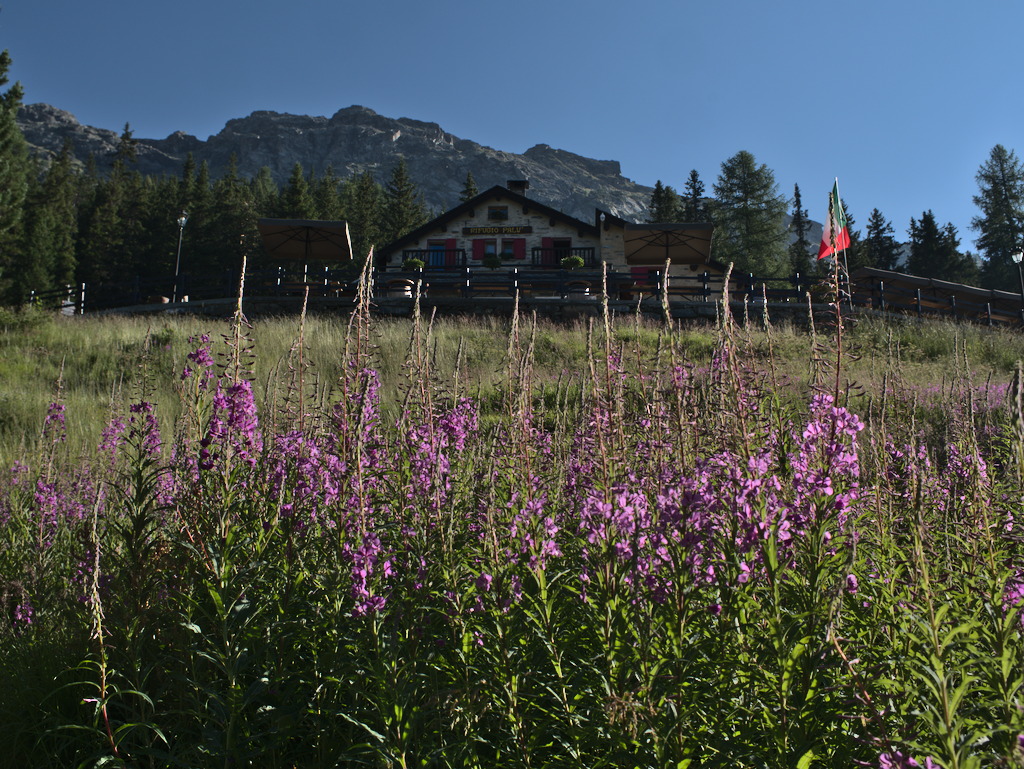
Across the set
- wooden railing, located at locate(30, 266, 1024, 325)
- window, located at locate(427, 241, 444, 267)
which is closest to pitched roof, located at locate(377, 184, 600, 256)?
window, located at locate(427, 241, 444, 267)

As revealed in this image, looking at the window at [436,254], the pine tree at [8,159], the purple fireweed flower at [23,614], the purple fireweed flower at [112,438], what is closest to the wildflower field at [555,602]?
the purple fireweed flower at [23,614]

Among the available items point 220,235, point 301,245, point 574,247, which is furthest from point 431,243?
point 220,235

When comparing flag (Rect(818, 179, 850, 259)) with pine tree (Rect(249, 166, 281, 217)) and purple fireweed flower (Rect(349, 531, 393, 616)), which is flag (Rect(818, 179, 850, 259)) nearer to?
purple fireweed flower (Rect(349, 531, 393, 616))

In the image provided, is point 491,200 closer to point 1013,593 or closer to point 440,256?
point 440,256

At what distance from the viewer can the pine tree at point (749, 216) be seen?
201 ft

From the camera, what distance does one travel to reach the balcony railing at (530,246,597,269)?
118 feet

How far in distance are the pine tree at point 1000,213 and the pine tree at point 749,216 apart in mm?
18889

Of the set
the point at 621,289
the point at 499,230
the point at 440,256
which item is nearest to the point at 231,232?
the point at 440,256

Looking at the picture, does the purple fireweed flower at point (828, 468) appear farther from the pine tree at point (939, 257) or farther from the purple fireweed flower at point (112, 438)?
the pine tree at point (939, 257)

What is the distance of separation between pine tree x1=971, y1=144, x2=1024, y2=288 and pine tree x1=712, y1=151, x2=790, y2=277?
18889 millimetres

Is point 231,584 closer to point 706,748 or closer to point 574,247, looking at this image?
point 706,748

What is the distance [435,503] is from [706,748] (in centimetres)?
147

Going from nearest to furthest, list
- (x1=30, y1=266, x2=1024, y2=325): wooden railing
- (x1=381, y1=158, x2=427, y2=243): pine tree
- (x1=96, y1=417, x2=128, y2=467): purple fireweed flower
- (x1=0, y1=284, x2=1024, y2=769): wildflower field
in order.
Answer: (x1=0, y1=284, x2=1024, y2=769): wildflower field
(x1=96, y1=417, x2=128, y2=467): purple fireweed flower
(x1=30, y1=266, x2=1024, y2=325): wooden railing
(x1=381, y1=158, x2=427, y2=243): pine tree

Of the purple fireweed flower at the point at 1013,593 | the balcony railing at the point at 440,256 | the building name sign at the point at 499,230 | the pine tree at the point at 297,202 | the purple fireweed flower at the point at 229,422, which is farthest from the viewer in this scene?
the pine tree at the point at 297,202
